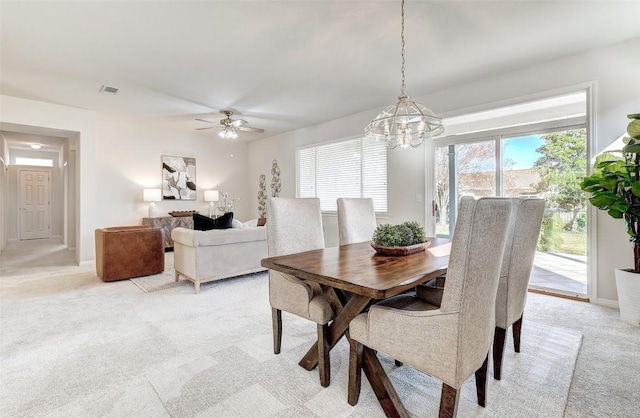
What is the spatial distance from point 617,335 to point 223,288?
3760mm

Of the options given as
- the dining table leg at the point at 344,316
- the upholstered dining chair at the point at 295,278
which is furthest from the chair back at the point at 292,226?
the dining table leg at the point at 344,316

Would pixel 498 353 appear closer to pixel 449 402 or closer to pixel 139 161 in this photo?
pixel 449 402

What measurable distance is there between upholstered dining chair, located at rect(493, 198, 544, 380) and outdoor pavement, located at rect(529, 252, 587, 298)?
2233mm

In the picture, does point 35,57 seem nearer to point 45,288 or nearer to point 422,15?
point 45,288

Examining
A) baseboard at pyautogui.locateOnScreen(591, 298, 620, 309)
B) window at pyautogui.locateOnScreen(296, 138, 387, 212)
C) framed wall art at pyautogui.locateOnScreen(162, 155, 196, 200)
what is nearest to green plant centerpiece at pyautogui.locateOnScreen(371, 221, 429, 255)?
baseboard at pyautogui.locateOnScreen(591, 298, 620, 309)

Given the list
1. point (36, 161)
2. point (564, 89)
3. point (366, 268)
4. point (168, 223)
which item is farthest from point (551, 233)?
point (36, 161)

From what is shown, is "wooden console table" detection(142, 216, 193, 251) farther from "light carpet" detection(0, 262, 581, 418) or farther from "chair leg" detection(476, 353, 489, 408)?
"chair leg" detection(476, 353, 489, 408)

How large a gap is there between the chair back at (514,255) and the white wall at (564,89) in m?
2.04

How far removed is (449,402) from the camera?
1229mm

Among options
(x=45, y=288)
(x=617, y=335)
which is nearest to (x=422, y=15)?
(x=617, y=335)

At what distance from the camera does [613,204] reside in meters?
2.56

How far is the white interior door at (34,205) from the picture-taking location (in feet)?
26.6

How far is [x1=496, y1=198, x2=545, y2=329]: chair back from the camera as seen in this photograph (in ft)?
5.61

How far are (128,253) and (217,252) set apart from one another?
4.45ft
